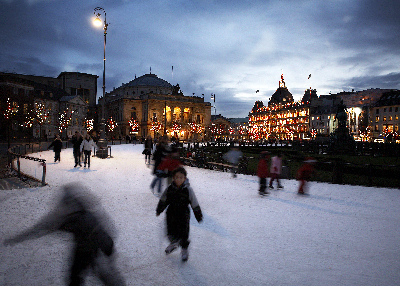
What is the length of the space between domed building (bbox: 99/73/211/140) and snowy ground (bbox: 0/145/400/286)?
6556cm

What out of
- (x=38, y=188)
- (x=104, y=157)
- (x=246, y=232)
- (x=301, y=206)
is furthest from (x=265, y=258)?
(x=104, y=157)

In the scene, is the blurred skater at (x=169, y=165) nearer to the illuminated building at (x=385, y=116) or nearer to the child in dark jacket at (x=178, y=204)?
the child in dark jacket at (x=178, y=204)

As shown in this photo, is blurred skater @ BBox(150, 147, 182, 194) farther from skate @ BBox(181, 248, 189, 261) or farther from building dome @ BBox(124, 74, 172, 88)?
building dome @ BBox(124, 74, 172, 88)

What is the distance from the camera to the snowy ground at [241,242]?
13.3 feet

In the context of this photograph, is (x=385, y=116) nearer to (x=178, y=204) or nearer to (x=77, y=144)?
(x=77, y=144)

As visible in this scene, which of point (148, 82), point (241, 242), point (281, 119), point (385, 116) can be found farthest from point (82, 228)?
point (281, 119)

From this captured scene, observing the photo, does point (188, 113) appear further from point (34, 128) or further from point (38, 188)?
point (38, 188)

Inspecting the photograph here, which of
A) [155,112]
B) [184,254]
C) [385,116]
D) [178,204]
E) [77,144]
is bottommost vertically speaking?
[184,254]

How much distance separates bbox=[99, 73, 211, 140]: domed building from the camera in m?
80.1

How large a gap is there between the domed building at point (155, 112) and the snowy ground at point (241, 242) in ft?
215

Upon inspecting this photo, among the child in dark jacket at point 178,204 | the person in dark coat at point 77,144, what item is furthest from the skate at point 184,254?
the person in dark coat at point 77,144

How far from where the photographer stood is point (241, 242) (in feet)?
17.6

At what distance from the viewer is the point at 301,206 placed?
8352mm

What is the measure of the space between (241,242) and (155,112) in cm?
7788
